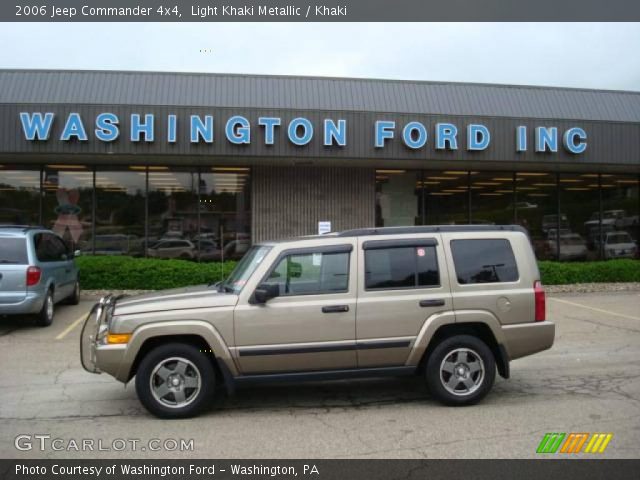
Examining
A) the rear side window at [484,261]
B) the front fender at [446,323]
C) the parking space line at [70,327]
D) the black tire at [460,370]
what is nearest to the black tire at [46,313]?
the parking space line at [70,327]

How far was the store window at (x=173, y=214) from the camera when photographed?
653 inches

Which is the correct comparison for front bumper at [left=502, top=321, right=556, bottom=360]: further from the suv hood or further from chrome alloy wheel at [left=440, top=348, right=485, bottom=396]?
the suv hood

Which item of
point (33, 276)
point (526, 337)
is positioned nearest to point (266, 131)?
point (33, 276)

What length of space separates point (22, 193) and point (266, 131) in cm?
736

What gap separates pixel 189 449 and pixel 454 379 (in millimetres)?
2711

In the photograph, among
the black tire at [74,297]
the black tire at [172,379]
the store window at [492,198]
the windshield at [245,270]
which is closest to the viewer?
the black tire at [172,379]

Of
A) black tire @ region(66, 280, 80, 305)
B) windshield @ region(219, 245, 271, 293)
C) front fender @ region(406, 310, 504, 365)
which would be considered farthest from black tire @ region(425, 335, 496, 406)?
black tire @ region(66, 280, 80, 305)

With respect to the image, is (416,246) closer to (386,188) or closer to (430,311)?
(430,311)

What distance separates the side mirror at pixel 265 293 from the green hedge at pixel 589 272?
11586 mm

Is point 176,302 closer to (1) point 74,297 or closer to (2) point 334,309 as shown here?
(2) point 334,309

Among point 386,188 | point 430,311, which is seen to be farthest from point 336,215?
point 430,311

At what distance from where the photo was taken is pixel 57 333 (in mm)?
10148
